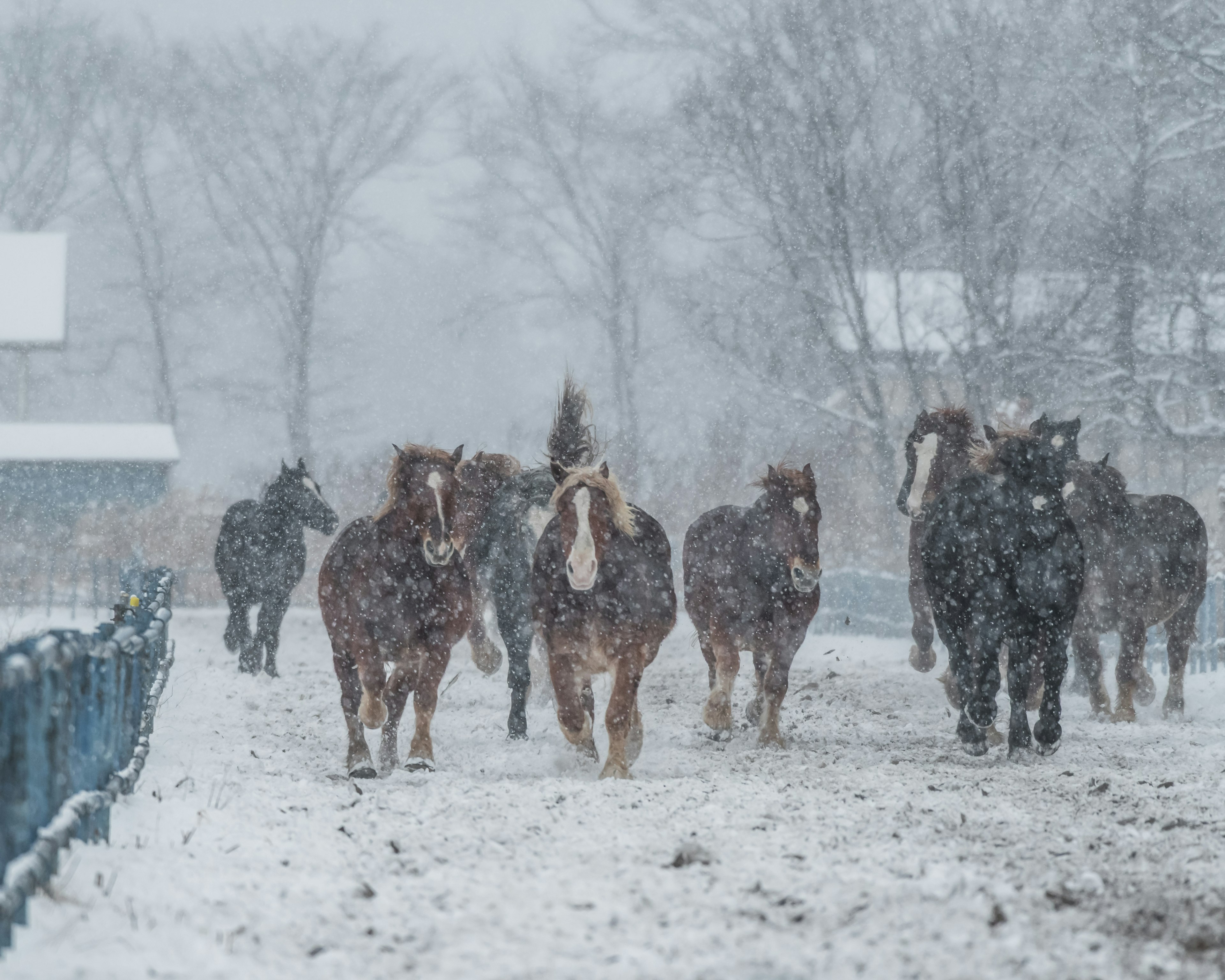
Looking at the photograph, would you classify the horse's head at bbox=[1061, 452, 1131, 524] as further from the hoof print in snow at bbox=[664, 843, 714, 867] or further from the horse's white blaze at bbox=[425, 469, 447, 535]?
the hoof print in snow at bbox=[664, 843, 714, 867]

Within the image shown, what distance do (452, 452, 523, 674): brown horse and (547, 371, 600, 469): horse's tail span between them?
69cm

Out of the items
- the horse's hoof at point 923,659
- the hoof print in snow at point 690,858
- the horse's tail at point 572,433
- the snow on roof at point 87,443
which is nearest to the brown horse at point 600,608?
the hoof print in snow at point 690,858

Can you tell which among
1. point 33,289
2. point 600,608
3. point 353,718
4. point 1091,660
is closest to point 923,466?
point 1091,660

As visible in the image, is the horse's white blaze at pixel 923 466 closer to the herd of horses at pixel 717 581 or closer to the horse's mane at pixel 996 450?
the herd of horses at pixel 717 581

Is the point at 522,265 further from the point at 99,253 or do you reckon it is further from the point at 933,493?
the point at 933,493

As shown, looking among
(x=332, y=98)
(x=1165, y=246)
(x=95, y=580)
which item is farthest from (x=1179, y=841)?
(x=332, y=98)

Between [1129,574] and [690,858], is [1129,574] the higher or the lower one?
the higher one

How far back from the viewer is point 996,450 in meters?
9.41

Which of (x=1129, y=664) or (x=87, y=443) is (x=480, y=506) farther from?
(x=87, y=443)

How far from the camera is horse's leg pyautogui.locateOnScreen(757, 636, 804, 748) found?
9789mm

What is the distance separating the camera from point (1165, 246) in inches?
908

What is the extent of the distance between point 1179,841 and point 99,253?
45647 millimetres

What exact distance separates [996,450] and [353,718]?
15.3 ft

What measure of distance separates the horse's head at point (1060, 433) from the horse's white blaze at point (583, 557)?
141 inches
